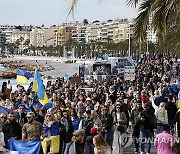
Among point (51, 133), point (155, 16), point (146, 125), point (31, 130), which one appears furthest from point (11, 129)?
point (155, 16)

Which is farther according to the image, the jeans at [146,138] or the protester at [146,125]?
the jeans at [146,138]

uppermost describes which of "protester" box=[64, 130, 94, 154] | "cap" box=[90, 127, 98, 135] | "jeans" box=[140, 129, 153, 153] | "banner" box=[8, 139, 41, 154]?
"protester" box=[64, 130, 94, 154]

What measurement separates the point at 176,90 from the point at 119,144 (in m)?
9.44

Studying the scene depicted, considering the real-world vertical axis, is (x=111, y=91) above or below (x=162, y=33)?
below

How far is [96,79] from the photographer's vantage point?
27.6m

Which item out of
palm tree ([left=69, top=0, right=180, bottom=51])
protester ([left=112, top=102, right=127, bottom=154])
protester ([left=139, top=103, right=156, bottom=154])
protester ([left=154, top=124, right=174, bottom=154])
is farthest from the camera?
protester ([left=139, top=103, right=156, bottom=154])

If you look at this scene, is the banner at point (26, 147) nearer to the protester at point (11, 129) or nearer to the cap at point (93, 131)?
the protester at point (11, 129)

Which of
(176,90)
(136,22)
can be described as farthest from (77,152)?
(176,90)

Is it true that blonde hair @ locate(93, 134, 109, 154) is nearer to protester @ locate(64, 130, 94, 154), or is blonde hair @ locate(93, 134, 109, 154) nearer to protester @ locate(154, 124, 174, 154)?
protester @ locate(64, 130, 94, 154)

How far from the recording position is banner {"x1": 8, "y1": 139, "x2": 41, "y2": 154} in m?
9.31

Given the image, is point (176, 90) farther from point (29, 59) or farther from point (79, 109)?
point (29, 59)

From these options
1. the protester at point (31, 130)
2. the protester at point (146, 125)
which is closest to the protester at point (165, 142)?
the protester at point (146, 125)

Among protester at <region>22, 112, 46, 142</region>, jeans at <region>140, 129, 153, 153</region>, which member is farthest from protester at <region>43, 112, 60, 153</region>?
jeans at <region>140, 129, 153, 153</region>

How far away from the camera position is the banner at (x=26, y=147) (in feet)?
30.5
